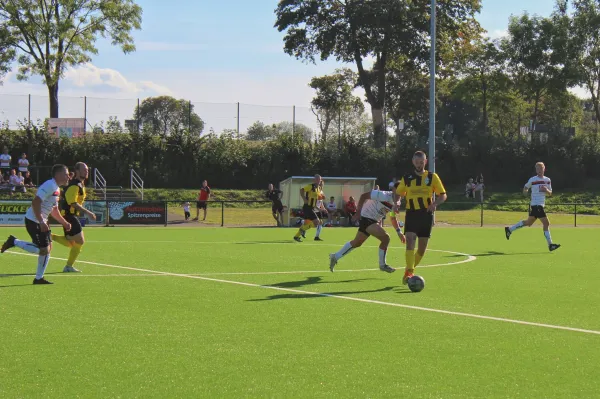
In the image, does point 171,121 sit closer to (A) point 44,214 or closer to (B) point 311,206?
(B) point 311,206

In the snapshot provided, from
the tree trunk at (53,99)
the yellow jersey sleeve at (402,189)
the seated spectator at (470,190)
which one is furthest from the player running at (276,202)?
the tree trunk at (53,99)

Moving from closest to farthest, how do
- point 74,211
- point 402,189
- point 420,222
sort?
1. point 420,222
2. point 402,189
3. point 74,211

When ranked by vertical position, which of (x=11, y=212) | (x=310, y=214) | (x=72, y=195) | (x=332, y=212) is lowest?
(x=11, y=212)

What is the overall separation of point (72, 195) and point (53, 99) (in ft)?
147

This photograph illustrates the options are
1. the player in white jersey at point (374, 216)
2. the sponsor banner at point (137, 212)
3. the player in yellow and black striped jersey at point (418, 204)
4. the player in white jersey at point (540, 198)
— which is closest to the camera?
the player in yellow and black striped jersey at point (418, 204)

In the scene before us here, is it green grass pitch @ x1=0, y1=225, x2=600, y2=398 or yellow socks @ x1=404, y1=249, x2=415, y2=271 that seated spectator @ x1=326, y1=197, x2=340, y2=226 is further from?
yellow socks @ x1=404, y1=249, x2=415, y2=271

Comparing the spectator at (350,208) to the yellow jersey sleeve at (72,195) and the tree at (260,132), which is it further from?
the tree at (260,132)

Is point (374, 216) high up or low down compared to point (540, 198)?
down

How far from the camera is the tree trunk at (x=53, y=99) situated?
55875mm

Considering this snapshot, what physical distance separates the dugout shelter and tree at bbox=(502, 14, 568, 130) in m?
30.8

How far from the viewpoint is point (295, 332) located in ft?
27.7

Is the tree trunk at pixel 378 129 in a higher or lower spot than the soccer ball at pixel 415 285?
higher

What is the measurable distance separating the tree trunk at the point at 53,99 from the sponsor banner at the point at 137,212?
24057mm

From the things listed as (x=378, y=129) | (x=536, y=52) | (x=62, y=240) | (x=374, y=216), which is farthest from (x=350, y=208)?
Result: (x=536, y=52)
